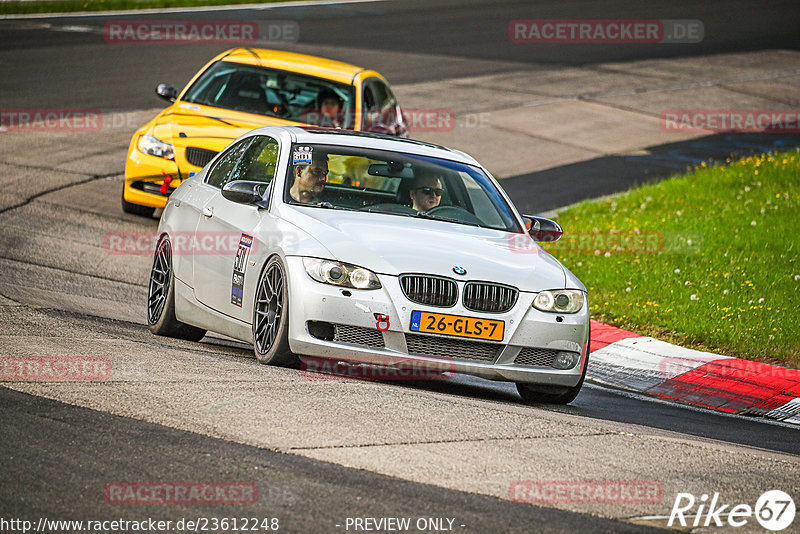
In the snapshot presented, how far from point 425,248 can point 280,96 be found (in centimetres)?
717

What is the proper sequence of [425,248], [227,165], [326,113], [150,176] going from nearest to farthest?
[425,248], [227,165], [150,176], [326,113]

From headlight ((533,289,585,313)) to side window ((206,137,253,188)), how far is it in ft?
8.52

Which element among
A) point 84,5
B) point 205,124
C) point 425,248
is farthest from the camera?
point 84,5

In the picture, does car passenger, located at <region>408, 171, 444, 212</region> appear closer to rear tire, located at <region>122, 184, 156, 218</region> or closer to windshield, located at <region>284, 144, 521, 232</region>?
windshield, located at <region>284, 144, 521, 232</region>

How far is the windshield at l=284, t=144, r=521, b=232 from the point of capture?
848cm

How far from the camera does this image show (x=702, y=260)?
13.0m

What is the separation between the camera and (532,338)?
767 cm

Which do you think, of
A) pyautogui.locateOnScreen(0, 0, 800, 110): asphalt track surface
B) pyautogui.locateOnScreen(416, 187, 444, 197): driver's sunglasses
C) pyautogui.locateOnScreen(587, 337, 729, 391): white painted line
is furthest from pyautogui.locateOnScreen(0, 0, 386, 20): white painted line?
pyautogui.locateOnScreen(416, 187, 444, 197): driver's sunglasses

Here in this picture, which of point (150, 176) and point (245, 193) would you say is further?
point (150, 176)

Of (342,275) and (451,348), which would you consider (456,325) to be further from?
(342,275)

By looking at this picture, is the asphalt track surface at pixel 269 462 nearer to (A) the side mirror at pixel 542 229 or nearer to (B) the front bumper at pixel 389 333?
(B) the front bumper at pixel 389 333

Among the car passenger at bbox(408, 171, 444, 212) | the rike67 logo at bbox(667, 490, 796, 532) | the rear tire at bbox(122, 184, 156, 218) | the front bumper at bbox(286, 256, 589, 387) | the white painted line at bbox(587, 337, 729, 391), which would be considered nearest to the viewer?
the rike67 logo at bbox(667, 490, 796, 532)

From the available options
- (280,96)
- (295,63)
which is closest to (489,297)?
(280,96)

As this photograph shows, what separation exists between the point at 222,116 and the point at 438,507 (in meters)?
9.57
